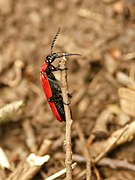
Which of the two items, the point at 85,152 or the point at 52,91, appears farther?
the point at 85,152

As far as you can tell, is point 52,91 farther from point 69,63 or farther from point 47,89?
point 69,63

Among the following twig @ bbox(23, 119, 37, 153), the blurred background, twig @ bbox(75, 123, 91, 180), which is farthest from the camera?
the blurred background

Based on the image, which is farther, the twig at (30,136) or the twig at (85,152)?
the twig at (30,136)

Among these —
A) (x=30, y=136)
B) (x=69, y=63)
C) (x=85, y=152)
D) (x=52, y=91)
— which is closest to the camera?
(x=52, y=91)

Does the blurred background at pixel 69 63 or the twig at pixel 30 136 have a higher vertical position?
the blurred background at pixel 69 63

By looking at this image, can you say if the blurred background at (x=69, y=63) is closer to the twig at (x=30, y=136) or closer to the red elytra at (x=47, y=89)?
the twig at (x=30, y=136)

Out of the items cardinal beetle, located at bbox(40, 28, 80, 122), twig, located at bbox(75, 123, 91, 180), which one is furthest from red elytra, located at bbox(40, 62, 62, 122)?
twig, located at bbox(75, 123, 91, 180)

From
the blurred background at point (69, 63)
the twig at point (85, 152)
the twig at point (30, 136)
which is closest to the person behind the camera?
the twig at point (85, 152)

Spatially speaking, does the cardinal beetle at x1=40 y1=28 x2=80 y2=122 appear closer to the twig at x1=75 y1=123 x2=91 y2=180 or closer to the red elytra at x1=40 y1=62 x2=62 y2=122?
the red elytra at x1=40 y1=62 x2=62 y2=122

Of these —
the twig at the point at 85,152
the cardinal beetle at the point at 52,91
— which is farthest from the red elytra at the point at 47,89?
the twig at the point at 85,152

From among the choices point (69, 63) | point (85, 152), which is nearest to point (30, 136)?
point (85, 152)
